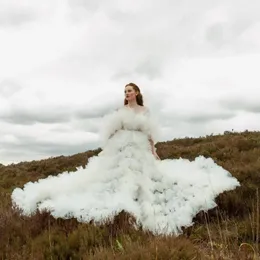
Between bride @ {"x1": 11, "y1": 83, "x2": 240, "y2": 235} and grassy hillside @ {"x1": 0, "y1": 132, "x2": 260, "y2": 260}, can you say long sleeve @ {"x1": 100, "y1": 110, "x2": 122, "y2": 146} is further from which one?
grassy hillside @ {"x1": 0, "y1": 132, "x2": 260, "y2": 260}

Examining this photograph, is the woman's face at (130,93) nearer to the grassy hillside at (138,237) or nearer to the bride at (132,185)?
the bride at (132,185)

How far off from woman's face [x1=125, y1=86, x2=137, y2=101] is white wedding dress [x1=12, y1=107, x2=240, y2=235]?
29 centimetres

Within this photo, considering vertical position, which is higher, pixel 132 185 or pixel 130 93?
pixel 130 93

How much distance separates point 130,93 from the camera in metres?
10.0

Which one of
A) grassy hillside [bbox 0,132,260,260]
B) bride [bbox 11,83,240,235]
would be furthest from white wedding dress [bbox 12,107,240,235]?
grassy hillside [bbox 0,132,260,260]

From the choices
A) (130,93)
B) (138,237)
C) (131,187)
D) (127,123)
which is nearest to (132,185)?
(131,187)

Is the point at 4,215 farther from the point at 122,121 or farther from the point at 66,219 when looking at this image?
the point at 122,121

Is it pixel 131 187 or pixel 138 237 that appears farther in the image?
pixel 131 187

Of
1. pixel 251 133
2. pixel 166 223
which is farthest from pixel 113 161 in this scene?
pixel 251 133

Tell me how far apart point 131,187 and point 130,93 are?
8.12ft

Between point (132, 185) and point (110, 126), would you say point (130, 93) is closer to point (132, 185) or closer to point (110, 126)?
point (110, 126)

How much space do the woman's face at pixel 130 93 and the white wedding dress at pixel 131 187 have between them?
0.96 feet

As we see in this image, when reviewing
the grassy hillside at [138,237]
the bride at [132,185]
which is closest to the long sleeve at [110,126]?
the bride at [132,185]

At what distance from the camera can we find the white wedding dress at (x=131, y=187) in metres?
8.02
